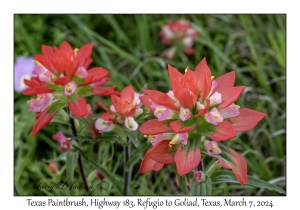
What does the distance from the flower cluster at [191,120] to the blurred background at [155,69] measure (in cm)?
52

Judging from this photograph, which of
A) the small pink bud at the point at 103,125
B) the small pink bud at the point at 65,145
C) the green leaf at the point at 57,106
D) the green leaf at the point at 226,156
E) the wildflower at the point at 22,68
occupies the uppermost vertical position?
the wildflower at the point at 22,68

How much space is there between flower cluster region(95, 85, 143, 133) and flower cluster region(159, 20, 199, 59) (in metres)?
1.29

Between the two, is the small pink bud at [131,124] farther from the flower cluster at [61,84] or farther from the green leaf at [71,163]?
the green leaf at [71,163]

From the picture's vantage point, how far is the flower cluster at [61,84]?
4.22 ft

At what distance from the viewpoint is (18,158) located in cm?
198

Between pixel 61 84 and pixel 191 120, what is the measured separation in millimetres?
422

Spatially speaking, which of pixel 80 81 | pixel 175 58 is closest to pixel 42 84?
pixel 80 81

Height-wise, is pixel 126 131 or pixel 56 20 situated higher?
pixel 56 20

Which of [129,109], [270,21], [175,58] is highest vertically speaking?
[270,21]

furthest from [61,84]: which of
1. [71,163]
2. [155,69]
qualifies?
[155,69]

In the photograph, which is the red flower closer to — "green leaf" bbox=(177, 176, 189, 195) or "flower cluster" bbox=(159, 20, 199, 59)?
"green leaf" bbox=(177, 176, 189, 195)

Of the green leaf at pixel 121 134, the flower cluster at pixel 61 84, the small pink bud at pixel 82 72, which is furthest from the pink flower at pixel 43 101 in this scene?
the green leaf at pixel 121 134
